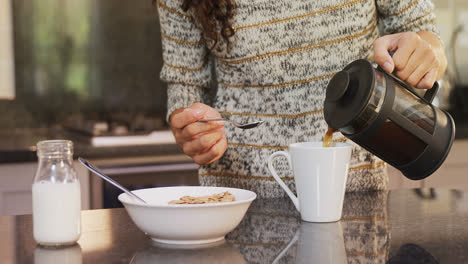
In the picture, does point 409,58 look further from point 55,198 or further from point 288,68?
point 55,198

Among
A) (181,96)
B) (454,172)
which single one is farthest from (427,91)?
(454,172)

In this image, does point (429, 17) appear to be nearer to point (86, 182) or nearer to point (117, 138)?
point (86, 182)

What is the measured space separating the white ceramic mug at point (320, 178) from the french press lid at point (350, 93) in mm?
68

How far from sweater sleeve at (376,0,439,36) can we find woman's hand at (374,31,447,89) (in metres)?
0.27

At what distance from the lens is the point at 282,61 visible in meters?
1.32

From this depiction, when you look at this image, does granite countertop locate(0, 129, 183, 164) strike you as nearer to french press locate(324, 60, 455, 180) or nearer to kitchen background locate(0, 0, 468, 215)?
kitchen background locate(0, 0, 468, 215)

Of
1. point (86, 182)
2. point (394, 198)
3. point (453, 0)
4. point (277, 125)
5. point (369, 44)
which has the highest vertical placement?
point (453, 0)

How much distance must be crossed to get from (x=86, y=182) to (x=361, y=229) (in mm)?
1364

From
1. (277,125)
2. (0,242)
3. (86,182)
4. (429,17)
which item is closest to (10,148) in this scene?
(86,182)

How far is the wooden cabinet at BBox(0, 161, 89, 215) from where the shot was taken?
6.99 feet

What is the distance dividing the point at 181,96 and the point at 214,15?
192mm

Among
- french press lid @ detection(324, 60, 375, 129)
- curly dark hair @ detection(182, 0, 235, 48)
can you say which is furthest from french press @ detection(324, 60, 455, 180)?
curly dark hair @ detection(182, 0, 235, 48)

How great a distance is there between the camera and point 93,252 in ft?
2.83

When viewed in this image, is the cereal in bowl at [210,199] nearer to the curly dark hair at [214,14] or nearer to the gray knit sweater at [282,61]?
the gray knit sweater at [282,61]
